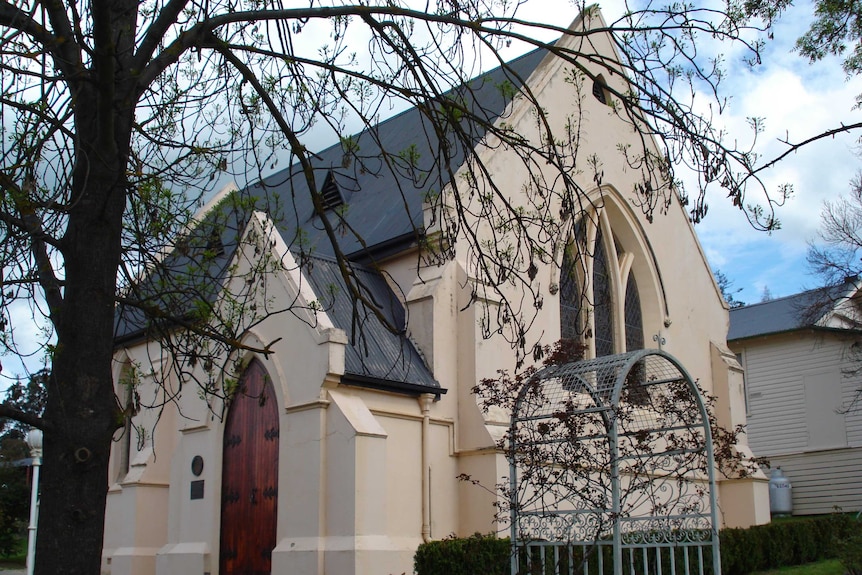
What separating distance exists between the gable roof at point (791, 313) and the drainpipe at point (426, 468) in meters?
16.5

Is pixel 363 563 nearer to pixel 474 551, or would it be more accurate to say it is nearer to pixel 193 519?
pixel 474 551

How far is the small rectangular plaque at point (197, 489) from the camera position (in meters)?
16.3

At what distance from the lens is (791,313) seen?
31.8m

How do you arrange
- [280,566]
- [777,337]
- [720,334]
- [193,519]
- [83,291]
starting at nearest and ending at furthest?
[83,291]
[280,566]
[193,519]
[720,334]
[777,337]

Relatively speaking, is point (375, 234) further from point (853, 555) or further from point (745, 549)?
point (853, 555)

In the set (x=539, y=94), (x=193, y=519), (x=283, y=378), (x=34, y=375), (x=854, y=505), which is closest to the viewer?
(x=34, y=375)

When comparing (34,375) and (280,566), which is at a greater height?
(34,375)

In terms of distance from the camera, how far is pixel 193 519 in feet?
53.4

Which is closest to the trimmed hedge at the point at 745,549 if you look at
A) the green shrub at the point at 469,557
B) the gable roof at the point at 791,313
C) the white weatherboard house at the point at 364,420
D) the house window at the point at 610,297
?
the green shrub at the point at 469,557

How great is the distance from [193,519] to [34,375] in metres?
9.86

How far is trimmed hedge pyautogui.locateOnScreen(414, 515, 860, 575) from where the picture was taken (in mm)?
12438

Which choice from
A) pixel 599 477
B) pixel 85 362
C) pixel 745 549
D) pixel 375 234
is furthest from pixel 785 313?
pixel 85 362

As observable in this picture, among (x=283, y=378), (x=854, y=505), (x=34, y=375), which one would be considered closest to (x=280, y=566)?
(x=283, y=378)

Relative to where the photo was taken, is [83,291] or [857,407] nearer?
[83,291]
